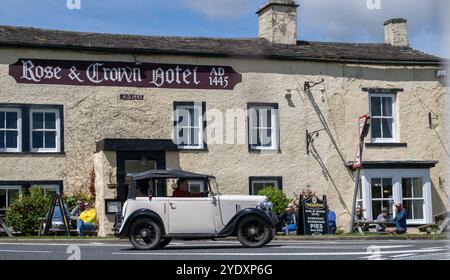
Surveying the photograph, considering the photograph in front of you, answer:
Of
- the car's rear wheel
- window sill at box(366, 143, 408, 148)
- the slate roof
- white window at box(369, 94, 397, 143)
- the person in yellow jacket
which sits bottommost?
the car's rear wheel

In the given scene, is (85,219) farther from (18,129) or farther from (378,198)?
(378,198)

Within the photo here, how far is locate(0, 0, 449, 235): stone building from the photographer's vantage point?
10.1ft

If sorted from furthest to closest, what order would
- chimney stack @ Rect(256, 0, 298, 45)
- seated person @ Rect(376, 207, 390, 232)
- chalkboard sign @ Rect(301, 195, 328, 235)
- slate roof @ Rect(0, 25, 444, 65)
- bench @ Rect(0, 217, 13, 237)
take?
seated person @ Rect(376, 207, 390, 232) → chalkboard sign @ Rect(301, 195, 328, 235) → bench @ Rect(0, 217, 13, 237) → chimney stack @ Rect(256, 0, 298, 45) → slate roof @ Rect(0, 25, 444, 65)

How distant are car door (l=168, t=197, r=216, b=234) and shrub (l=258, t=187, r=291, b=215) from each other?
3.18ft

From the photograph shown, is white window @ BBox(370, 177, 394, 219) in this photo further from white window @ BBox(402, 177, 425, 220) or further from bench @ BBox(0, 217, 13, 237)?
bench @ BBox(0, 217, 13, 237)

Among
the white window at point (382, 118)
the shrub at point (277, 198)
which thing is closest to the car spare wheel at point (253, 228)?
the shrub at point (277, 198)

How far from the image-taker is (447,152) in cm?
263

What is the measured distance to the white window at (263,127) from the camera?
3111 millimetres

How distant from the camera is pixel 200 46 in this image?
3043 millimetres

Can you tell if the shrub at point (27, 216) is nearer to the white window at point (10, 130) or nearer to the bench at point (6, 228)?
the bench at point (6, 228)

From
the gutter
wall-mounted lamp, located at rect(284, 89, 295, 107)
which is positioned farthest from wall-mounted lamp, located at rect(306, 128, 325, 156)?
the gutter

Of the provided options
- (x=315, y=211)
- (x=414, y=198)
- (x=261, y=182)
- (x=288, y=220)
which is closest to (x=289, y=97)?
(x=261, y=182)

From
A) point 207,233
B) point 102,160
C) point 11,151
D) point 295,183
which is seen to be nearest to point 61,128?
point 11,151

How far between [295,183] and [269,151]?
0.49 metres
